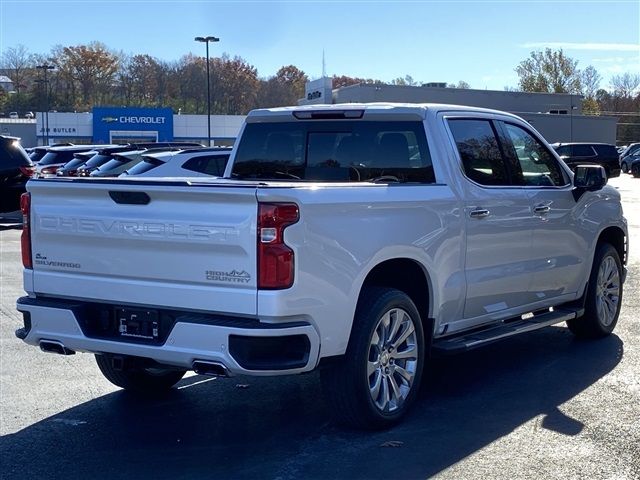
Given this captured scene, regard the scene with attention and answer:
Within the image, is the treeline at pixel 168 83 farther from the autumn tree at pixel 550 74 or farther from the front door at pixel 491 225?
the front door at pixel 491 225

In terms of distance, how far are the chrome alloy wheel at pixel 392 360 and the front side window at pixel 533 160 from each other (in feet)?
7.00

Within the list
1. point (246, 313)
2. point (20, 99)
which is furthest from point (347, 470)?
point (20, 99)

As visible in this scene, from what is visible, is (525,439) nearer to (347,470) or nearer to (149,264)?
(347,470)

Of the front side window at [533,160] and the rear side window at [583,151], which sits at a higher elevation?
the front side window at [533,160]

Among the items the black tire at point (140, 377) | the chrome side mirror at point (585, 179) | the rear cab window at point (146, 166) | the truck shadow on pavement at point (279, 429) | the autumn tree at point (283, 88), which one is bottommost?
the truck shadow on pavement at point (279, 429)

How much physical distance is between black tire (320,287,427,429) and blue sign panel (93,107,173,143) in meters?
56.9

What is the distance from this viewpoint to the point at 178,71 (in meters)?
96.4

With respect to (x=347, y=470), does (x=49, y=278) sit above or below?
above

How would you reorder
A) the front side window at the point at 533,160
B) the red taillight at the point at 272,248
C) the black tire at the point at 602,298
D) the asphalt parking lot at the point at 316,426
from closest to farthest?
1. the red taillight at the point at 272,248
2. the asphalt parking lot at the point at 316,426
3. the front side window at the point at 533,160
4. the black tire at the point at 602,298

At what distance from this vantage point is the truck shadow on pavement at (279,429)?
505 centimetres

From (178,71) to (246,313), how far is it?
94.5 meters

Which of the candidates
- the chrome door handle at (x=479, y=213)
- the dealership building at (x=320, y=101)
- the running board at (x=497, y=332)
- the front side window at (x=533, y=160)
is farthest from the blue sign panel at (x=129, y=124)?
the chrome door handle at (x=479, y=213)

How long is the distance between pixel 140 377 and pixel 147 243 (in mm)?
1691

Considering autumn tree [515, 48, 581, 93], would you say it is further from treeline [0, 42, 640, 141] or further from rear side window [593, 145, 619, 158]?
rear side window [593, 145, 619, 158]
